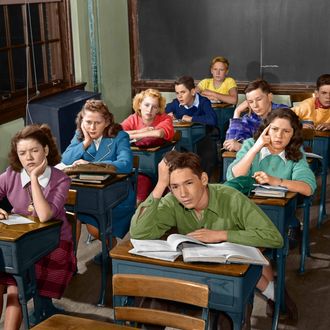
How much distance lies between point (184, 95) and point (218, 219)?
334 cm

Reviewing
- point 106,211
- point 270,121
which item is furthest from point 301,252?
point 106,211

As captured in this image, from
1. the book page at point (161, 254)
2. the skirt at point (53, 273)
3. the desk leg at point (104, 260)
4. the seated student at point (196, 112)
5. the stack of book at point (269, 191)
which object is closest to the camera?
the book page at point (161, 254)

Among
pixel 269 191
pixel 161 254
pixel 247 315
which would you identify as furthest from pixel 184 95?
pixel 161 254

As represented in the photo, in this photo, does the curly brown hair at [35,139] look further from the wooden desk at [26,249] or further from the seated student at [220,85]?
the seated student at [220,85]

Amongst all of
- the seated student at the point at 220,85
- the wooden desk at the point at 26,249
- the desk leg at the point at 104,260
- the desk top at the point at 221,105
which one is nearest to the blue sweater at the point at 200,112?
the desk top at the point at 221,105

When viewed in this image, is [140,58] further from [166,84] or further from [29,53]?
[29,53]

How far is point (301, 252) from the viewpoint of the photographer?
161 inches

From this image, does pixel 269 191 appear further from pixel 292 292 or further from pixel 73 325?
pixel 73 325

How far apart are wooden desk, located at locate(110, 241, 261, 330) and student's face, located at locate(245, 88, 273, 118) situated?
88.5 inches

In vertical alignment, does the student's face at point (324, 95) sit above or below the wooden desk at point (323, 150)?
above

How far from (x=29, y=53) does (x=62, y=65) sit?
65 centimetres

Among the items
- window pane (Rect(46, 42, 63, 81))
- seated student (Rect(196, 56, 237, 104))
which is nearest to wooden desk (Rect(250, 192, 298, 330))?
seated student (Rect(196, 56, 237, 104))

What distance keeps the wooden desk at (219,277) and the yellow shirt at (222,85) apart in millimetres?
4657

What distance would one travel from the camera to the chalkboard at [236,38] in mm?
7184
